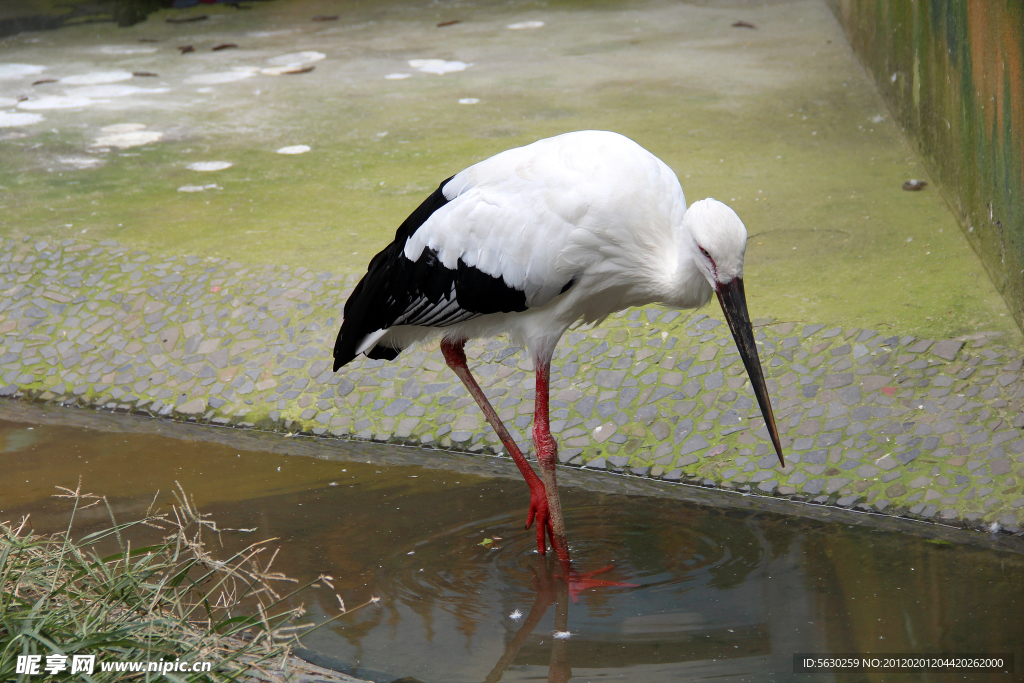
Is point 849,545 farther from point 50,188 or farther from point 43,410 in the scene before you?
point 50,188

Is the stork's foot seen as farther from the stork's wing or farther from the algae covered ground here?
the algae covered ground

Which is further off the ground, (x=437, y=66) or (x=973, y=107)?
(x=973, y=107)

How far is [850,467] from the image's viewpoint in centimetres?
401

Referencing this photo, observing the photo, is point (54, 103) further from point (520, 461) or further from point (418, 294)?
point (520, 461)

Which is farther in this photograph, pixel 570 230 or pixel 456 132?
pixel 456 132

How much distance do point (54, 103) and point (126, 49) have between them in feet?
8.14

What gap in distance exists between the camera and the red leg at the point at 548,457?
11.7ft

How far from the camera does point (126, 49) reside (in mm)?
11117

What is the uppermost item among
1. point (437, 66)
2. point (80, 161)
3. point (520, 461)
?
point (80, 161)

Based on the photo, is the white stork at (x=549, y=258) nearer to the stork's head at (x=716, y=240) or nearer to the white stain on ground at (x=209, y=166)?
the stork's head at (x=716, y=240)

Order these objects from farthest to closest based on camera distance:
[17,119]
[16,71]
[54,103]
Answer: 1. [16,71]
2. [54,103]
3. [17,119]

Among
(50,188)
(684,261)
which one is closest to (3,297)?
(50,188)

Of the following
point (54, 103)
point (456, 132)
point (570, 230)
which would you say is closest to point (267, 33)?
point (54, 103)

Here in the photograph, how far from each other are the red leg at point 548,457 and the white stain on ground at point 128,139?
5248mm
